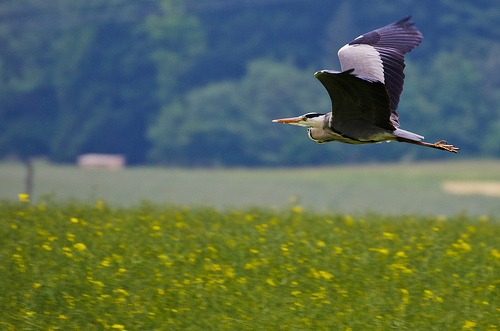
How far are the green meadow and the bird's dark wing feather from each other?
1.24 meters

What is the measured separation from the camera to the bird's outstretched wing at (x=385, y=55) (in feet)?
20.0

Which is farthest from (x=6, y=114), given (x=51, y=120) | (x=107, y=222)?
(x=107, y=222)

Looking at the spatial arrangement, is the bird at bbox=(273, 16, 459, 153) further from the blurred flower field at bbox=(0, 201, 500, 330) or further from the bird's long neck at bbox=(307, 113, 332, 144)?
the blurred flower field at bbox=(0, 201, 500, 330)

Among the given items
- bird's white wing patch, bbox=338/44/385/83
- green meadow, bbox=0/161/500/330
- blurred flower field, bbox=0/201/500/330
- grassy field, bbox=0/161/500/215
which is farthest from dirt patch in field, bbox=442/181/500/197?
bird's white wing patch, bbox=338/44/385/83

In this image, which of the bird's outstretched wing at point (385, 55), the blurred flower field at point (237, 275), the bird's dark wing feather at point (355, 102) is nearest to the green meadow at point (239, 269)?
the blurred flower field at point (237, 275)

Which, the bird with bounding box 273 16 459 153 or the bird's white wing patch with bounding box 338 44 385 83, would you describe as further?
the bird's white wing patch with bounding box 338 44 385 83

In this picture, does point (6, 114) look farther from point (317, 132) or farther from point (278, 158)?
point (317, 132)

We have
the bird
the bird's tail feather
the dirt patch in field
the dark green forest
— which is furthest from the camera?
the dark green forest

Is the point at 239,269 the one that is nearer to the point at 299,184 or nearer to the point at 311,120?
the point at 311,120

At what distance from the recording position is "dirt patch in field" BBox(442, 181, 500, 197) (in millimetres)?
30969

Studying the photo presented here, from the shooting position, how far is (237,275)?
579 cm

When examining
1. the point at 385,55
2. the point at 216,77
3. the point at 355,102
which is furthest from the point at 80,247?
the point at 216,77

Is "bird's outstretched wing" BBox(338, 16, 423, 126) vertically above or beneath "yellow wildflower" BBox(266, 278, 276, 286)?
above

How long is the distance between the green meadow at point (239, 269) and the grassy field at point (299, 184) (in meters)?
15.3
